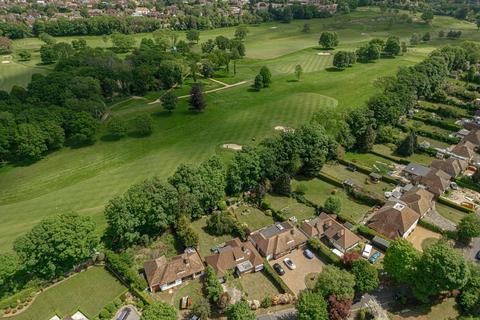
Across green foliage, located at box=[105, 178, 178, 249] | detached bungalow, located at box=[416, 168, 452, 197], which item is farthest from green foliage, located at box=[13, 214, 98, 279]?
detached bungalow, located at box=[416, 168, 452, 197]

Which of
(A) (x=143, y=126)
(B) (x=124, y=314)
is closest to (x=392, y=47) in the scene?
(A) (x=143, y=126)

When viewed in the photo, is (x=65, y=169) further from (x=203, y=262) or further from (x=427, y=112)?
(x=427, y=112)

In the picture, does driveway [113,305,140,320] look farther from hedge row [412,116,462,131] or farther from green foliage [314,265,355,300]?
hedge row [412,116,462,131]

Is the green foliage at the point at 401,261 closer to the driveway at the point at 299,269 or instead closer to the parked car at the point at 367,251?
the parked car at the point at 367,251

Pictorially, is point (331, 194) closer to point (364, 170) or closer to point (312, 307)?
point (364, 170)

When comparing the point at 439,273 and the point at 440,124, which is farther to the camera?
the point at 440,124
